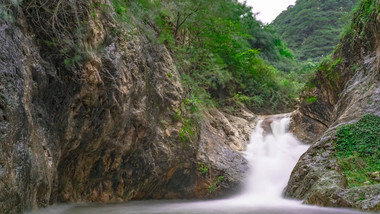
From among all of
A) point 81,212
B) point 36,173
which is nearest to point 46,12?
point 36,173

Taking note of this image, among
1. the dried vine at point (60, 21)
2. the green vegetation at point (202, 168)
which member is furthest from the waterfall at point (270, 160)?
the dried vine at point (60, 21)

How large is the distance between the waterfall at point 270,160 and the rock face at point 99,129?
552 millimetres

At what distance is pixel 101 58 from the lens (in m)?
5.48

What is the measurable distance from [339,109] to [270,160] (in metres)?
3.04

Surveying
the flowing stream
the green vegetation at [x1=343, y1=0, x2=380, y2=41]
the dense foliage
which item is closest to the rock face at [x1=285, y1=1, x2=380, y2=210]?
the green vegetation at [x1=343, y1=0, x2=380, y2=41]

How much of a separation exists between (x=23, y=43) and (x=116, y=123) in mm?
2561

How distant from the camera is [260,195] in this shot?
8531 mm

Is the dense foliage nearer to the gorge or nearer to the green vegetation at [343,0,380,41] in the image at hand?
the gorge

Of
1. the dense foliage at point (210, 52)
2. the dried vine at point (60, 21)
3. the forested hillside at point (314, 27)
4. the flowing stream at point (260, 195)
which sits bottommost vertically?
the flowing stream at point (260, 195)

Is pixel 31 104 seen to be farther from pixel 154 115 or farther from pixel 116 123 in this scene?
pixel 154 115

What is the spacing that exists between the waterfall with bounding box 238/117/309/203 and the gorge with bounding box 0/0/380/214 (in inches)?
11.1

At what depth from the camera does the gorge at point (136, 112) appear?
3.92 metres

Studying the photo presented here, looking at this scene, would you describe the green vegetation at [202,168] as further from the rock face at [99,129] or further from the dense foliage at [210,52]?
the dense foliage at [210,52]

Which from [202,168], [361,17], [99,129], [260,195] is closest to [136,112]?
[99,129]
